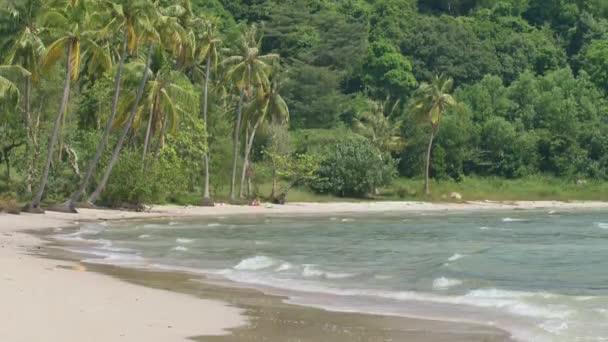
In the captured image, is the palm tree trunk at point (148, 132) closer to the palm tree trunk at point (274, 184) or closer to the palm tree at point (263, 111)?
the palm tree at point (263, 111)

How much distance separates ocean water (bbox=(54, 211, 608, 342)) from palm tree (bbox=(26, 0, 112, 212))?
197 inches

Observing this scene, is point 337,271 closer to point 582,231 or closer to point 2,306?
point 2,306

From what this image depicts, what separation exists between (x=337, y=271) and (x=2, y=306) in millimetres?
10788

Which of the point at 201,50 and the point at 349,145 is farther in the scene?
the point at 349,145

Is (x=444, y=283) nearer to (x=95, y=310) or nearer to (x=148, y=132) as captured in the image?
(x=95, y=310)

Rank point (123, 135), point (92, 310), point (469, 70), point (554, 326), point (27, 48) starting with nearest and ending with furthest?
point (92, 310), point (554, 326), point (27, 48), point (123, 135), point (469, 70)

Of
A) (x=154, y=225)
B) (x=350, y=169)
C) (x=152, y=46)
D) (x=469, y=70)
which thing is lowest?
(x=154, y=225)

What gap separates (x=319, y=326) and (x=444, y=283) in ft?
23.0

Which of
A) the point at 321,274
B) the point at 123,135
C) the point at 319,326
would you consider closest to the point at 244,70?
the point at 123,135

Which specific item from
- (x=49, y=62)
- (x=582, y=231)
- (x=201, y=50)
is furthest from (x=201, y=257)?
(x=201, y=50)

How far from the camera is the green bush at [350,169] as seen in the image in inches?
2564

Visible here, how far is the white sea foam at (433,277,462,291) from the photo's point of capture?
20.3 m

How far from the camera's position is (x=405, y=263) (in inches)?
1022

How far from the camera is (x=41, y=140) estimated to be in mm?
47219
